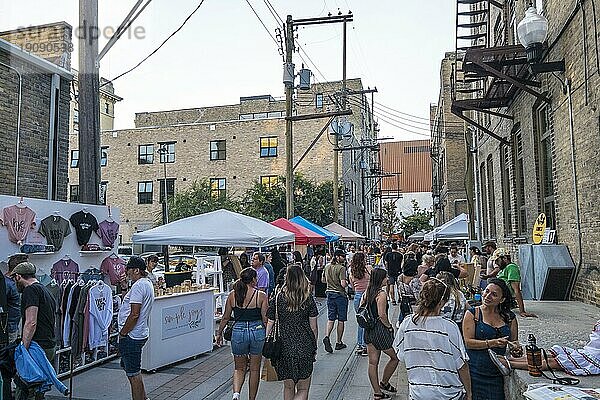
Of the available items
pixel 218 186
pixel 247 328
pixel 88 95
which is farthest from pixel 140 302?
pixel 218 186

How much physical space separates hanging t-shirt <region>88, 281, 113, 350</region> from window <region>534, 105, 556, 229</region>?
8.68 meters

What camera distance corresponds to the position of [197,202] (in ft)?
126

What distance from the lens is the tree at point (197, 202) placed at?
38094mm

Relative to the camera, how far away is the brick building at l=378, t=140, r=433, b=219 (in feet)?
283

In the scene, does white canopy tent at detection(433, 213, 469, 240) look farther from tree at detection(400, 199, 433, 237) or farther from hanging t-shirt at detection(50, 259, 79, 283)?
tree at detection(400, 199, 433, 237)

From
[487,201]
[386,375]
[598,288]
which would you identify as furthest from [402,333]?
[487,201]

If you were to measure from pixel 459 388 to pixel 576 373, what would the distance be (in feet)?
3.23

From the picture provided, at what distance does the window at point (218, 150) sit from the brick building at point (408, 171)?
45.1 meters

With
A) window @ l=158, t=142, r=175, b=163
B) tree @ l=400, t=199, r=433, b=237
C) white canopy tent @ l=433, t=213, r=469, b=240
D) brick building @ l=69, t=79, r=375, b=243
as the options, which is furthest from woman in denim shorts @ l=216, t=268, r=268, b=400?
tree @ l=400, t=199, r=433, b=237

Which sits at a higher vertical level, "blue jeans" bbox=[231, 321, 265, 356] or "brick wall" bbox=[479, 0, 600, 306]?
"brick wall" bbox=[479, 0, 600, 306]

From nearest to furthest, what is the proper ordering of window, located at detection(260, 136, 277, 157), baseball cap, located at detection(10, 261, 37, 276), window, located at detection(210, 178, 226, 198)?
1. baseball cap, located at detection(10, 261, 37, 276)
2. window, located at detection(260, 136, 277, 157)
3. window, located at detection(210, 178, 226, 198)

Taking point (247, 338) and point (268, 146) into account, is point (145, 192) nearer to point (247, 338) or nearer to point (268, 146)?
point (268, 146)

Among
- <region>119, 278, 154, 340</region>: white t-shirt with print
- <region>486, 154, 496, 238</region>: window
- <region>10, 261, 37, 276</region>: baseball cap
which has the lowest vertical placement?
<region>119, 278, 154, 340</region>: white t-shirt with print

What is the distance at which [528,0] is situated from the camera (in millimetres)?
11617
